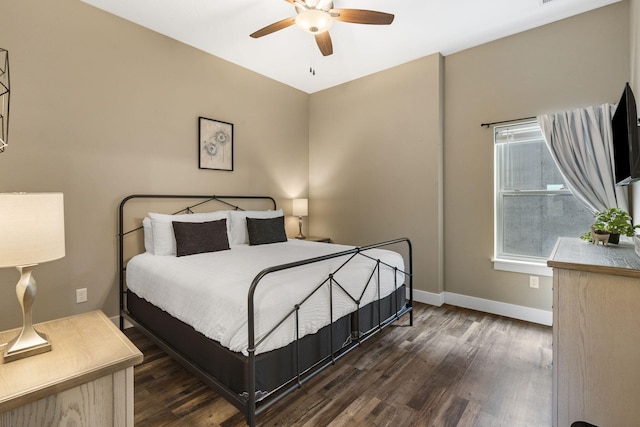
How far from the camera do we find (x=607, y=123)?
260 centimetres

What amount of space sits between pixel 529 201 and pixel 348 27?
8.56 feet

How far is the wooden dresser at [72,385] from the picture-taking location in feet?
3.03

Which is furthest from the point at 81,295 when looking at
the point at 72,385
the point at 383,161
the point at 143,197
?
the point at 383,161

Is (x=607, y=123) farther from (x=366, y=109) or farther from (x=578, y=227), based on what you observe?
(x=366, y=109)

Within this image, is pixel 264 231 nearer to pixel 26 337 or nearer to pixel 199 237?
pixel 199 237

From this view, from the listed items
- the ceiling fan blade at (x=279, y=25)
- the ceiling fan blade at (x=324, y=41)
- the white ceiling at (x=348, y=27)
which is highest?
the white ceiling at (x=348, y=27)

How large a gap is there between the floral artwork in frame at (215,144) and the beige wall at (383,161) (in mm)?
1487

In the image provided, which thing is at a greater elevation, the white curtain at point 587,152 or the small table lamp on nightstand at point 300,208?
the white curtain at point 587,152

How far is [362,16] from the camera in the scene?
2385 mm

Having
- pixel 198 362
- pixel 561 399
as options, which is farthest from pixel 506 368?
pixel 198 362

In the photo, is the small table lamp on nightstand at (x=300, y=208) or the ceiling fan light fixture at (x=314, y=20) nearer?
the ceiling fan light fixture at (x=314, y=20)

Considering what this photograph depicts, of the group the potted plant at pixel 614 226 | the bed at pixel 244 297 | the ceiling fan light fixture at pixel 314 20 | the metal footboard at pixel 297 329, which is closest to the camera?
the metal footboard at pixel 297 329

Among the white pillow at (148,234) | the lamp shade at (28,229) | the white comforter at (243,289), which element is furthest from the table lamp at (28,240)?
the white pillow at (148,234)

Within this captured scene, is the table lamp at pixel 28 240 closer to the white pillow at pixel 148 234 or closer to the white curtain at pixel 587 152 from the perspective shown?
the white pillow at pixel 148 234
